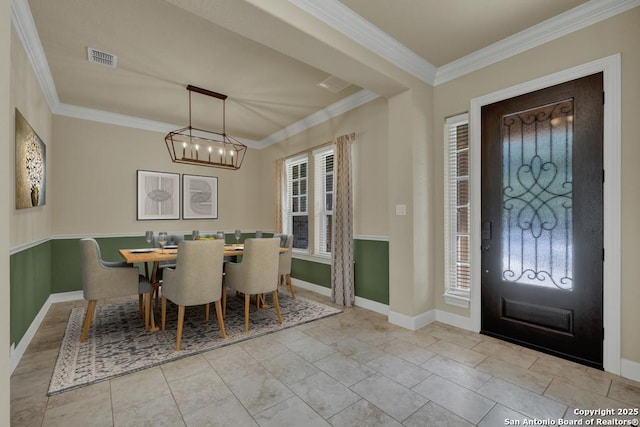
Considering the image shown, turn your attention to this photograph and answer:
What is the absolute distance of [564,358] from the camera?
2.49 metres

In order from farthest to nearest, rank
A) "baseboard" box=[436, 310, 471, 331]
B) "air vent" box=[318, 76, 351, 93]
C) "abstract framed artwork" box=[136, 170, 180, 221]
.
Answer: "abstract framed artwork" box=[136, 170, 180, 221] → "air vent" box=[318, 76, 351, 93] → "baseboard" box=[436, 310, 471, 331]

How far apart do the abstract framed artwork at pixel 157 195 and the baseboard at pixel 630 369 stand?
577cm

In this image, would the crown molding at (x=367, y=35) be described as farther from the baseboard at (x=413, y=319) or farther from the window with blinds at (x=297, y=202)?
the baseboard at (x=413, y=319)

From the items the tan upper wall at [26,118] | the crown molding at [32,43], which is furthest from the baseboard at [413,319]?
the crown molding at [32,43]

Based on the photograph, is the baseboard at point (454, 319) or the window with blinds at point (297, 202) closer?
the baseboard at point (454, 319)

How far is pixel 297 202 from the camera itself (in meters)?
5.32

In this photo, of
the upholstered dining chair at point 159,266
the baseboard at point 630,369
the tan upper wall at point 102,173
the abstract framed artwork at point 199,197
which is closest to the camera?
the baseboard at point 630,369

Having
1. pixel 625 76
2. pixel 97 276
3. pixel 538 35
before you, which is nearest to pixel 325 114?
pixel 538 35

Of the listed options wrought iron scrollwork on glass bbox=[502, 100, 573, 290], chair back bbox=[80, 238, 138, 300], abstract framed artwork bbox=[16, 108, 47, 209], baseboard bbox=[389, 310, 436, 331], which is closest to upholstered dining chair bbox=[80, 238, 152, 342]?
chair back bbox=[80, 238, 138, 300]

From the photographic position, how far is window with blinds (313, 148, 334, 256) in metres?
4.66

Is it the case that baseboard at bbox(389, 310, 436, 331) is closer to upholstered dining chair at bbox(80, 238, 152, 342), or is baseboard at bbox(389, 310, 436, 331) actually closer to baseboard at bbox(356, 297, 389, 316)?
baseboard at bbox(356, 297, 389, 316)

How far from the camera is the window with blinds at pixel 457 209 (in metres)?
3.20

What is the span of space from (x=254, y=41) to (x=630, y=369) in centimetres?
397

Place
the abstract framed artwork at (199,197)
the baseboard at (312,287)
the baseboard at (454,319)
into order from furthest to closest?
the abstract framed artwork at (199,197) → the baseboard at (312,287) → the baseboard at (454,319)
